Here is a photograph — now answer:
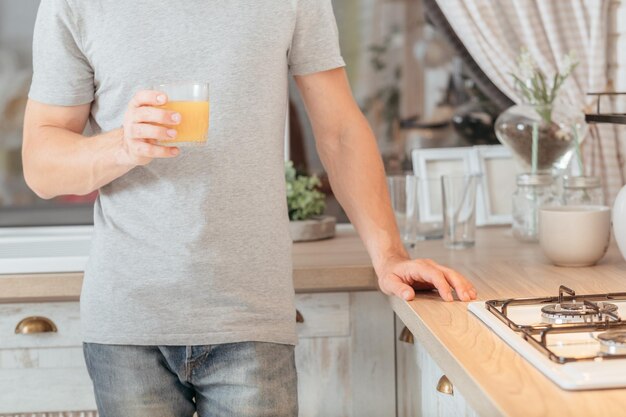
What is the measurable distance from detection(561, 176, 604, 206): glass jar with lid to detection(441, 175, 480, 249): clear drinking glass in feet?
0.79

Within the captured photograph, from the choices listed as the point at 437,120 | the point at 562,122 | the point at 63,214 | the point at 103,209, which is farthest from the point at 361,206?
the point at 63,214

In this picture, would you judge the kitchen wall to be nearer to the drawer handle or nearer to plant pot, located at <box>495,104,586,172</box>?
plant pot, located at <box>495,104,586,172</box>

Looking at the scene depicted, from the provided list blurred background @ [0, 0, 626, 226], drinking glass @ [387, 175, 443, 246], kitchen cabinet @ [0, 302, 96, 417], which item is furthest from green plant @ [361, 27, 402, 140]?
kitchen cabinet @ [0, 302, 96, 417]

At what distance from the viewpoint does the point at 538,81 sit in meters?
2.95

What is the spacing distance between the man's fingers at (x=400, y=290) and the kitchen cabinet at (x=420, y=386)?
213 millimetres

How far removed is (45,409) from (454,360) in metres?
1.38

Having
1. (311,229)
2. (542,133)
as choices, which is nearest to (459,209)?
(542,133)

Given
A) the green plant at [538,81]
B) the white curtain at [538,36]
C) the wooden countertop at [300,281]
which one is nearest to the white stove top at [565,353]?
the wooden countertop at [300,281]

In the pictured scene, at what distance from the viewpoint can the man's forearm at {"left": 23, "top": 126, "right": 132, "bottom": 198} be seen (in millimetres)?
1727

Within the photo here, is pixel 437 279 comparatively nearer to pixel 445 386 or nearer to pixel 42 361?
pixel 445 386

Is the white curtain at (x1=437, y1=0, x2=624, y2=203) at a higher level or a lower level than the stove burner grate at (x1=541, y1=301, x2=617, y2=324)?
higher

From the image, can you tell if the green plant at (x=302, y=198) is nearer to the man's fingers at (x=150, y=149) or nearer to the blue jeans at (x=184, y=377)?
the blue jeans at (x=184, y=377)

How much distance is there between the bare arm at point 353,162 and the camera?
2.03m

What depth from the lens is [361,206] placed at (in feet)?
6.73
